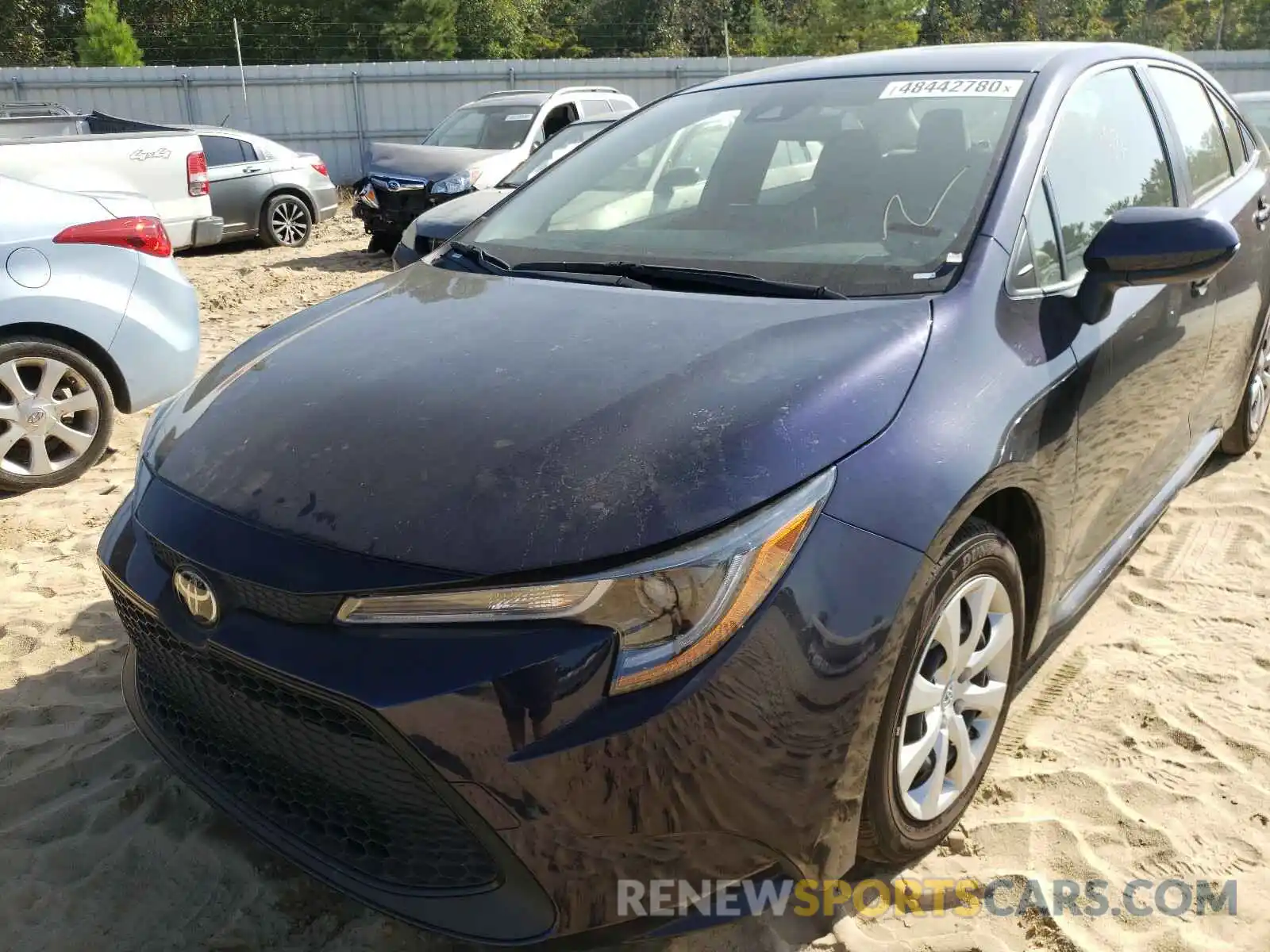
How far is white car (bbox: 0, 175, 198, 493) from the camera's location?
14.1 feet

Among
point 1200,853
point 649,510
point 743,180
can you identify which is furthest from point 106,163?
point 1200,853

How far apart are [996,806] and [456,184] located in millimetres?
9295

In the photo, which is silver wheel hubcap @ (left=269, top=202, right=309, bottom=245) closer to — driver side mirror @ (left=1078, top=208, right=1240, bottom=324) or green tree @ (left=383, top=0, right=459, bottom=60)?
driver side mirror @ (left=1078, top=208, right=1240, bottom=324)

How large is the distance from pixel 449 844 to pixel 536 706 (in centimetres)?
34

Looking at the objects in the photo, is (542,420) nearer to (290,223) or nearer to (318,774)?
(318,774)

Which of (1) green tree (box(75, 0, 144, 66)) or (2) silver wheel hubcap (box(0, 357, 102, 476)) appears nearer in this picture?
(2) silver wheel hubcap (box(0, 357, 102, 476))

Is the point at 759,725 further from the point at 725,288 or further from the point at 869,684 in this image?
the point at 725,288

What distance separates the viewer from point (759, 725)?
163cm

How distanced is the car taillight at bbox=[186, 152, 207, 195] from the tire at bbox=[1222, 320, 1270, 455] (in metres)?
8.03

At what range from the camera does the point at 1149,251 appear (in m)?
2.28

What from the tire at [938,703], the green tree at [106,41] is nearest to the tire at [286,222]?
the tire at [938,703]

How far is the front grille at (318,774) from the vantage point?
1695 millimetres

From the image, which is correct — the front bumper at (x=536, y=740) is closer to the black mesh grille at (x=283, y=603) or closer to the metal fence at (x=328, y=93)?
the black mesh grille at (x=283, y=603)
